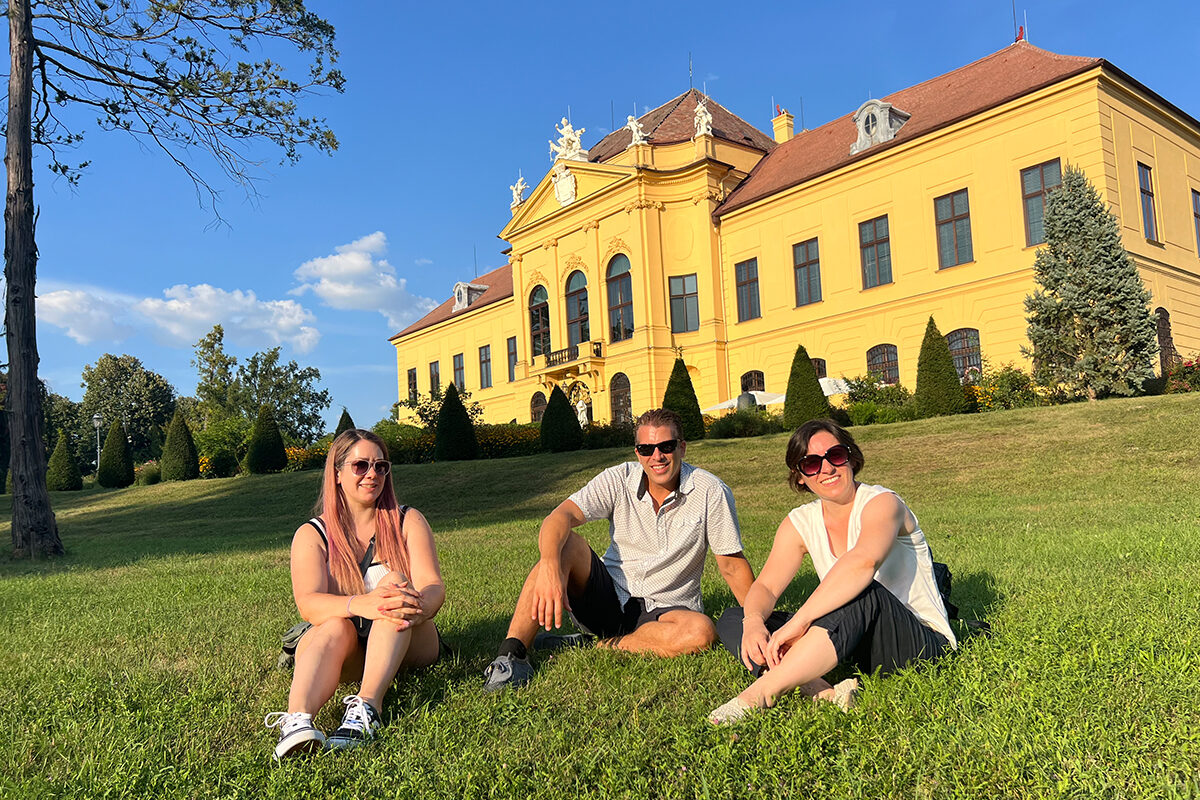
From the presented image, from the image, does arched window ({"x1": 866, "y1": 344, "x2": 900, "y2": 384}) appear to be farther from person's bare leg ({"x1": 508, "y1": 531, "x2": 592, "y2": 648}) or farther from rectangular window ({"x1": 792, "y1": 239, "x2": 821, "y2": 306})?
person's bare leg ({"x1": 508, "y1": 531, "x2": 592, "y2": 648})

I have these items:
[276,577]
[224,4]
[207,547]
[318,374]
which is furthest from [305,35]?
[318,374]

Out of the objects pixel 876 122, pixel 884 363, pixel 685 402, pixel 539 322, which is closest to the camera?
pixel 685 402

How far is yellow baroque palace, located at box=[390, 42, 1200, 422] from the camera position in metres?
22.7

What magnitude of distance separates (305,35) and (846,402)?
16.9 metres

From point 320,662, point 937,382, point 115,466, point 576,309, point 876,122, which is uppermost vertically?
point 876,122

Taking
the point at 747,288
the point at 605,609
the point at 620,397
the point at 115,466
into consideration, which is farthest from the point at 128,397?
the point at 605,609

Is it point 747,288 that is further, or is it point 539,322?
point 539,322

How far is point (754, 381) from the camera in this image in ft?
98.9

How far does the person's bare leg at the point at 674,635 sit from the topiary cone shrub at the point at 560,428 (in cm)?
2033

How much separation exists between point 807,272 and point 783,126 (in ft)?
32.8

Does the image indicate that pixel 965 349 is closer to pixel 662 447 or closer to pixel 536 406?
pixel 536 406

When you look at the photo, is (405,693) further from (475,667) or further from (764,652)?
(764,652)

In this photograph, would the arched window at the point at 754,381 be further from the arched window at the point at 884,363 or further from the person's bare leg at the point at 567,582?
the person's bare leg at the point at 567,582

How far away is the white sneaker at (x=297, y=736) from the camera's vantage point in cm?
293
